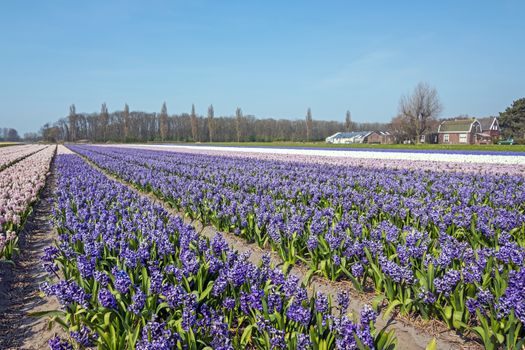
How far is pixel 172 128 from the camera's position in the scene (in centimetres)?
12169

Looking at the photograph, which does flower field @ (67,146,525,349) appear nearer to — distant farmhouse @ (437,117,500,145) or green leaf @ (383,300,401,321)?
green leaf @ (383,300,401,321)

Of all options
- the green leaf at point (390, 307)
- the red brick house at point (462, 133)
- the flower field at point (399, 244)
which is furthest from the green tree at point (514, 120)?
the green leaf at point (390, 307)

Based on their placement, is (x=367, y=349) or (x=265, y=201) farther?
(x=265, y=201)

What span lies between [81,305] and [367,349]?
2869 millimetres

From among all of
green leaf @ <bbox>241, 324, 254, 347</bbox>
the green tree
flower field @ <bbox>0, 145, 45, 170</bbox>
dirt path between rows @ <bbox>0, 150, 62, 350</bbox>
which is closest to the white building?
the green tree

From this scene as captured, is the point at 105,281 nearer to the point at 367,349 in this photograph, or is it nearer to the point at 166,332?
the point at 166,332

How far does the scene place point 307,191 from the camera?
392 inches

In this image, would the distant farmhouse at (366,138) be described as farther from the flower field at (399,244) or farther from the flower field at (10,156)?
the flower field at (399,244)

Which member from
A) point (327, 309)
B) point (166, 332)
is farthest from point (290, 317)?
point (166, 332)

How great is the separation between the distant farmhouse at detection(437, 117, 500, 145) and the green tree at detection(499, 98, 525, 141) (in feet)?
4.77

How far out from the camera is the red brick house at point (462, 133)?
66.4 m

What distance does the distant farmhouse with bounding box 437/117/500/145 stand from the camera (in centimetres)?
6662

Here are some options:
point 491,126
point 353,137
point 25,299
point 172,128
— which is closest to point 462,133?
point 491,126

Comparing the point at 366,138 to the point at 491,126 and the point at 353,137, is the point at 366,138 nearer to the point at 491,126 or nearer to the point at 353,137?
the point at 353,137
